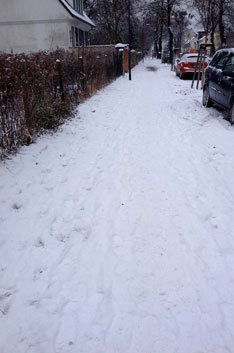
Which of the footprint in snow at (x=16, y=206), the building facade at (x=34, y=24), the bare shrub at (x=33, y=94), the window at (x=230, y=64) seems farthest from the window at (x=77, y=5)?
the footprint in snow at (x=16, y=206)

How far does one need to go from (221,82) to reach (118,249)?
662 cm

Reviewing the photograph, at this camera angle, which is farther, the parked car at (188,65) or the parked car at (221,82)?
the parked car at (188,65)

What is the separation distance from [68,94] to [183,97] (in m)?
5.67

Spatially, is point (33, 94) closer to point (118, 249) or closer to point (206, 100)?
point (118, 249)

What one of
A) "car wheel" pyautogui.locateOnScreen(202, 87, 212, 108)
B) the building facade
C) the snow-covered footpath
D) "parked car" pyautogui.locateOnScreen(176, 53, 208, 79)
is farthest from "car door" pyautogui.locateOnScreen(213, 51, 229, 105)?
the building facade

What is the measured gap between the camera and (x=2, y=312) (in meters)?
2.38

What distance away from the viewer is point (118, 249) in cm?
310

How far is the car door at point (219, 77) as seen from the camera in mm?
7986

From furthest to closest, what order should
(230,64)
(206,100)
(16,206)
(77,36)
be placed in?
(77,36)
(206,100)
(230,64)
(16,206)

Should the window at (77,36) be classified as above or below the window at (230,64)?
above

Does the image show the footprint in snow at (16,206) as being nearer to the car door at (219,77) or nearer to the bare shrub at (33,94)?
the bare shrub at (33,94)

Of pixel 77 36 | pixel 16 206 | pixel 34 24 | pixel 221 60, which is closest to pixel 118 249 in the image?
pixel 16 206

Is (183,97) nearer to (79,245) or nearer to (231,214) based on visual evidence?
(231,214)

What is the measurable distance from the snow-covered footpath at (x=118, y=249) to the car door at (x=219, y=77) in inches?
95.7
